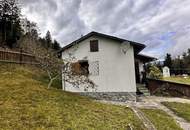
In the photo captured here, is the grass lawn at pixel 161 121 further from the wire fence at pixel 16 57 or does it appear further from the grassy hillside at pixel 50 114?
the wire fence at pixel 16 57

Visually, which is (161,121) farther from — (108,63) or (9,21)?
(9,21)

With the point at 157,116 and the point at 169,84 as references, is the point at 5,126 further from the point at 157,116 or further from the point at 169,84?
the point at 169,84

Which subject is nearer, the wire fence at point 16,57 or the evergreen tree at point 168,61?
the wire fence at point 16,57

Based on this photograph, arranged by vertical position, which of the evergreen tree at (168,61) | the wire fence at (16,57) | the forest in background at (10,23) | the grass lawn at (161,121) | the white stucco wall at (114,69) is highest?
the forest in background at (10,23)

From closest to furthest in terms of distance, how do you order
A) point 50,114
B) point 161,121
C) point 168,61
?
point 50,114, point 161,121, point 168,61

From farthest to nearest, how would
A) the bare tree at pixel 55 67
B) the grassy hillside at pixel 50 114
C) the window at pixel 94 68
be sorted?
the window at pixel 94 68 → the bare tree at pixel 55 67 → the grassy hillside at pixel 50 114

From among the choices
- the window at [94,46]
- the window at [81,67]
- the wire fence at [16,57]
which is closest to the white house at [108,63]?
the window at [94,46]

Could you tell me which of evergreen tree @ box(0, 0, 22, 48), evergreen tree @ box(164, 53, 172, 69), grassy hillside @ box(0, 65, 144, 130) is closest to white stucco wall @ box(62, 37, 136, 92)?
grassy hillside @ box(0, 65, 144, 130)

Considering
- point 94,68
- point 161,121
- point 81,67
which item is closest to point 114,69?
point 94,68

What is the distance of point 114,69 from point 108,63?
584 millimetres

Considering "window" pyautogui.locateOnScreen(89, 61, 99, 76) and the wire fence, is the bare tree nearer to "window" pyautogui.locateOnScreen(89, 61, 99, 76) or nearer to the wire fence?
"window" pyautogui.locateOnScreen(89, 61, 99, 76)

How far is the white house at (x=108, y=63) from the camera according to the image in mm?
15305

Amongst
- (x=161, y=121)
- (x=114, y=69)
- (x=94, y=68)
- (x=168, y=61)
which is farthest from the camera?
(x=168, y=61)

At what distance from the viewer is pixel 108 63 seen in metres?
15.5
